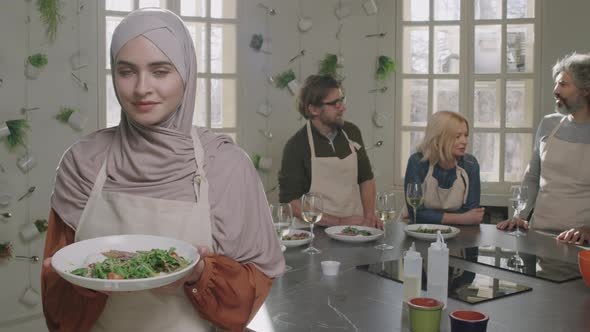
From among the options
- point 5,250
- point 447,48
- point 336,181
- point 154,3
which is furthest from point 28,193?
point 447,48

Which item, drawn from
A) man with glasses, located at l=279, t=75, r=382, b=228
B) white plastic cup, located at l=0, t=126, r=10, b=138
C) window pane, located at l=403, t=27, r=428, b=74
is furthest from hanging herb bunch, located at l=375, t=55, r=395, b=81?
white plastic cup, located at l=0, t=126, r=10, b=138

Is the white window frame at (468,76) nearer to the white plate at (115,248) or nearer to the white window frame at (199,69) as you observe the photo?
the white window frame at (199,69)

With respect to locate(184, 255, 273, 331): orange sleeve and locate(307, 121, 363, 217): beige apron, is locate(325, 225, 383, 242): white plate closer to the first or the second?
locate(307, 121, 363, 217): beige apron

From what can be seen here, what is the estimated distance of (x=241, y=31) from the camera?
178 inches

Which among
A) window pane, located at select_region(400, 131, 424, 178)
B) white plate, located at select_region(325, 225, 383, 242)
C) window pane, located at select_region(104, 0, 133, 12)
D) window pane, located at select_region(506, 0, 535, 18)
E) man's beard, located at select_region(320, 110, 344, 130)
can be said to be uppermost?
window pane, located at select_region(506, 0, 535, 18)

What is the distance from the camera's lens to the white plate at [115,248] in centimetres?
122

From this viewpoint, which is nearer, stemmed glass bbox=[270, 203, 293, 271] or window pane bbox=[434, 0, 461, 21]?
stemmed glass bbox=[270, 203, 293, 271]

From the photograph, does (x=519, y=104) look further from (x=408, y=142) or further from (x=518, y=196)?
(x=518, y=196)

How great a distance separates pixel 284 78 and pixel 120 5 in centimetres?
122

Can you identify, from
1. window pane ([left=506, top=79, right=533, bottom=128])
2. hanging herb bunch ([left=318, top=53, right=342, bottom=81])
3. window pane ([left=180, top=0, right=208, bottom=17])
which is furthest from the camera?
window pane ([left=506, top=79, right=533, bottom=128])

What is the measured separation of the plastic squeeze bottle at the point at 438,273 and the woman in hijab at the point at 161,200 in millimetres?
485

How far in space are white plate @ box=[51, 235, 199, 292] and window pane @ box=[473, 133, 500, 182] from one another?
377 cm

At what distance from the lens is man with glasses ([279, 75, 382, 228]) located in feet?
12.6

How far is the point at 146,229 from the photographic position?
158 cm
